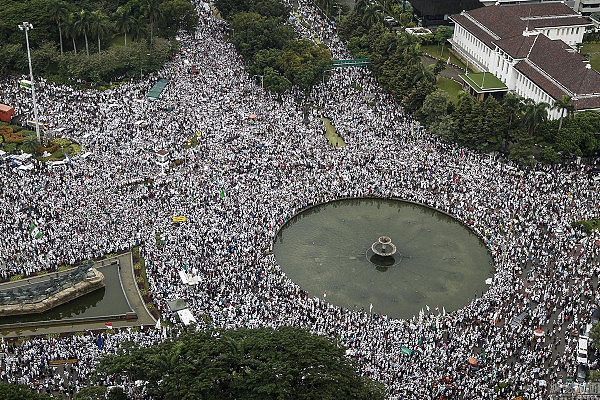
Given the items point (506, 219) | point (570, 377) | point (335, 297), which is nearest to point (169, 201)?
point (335, 297)

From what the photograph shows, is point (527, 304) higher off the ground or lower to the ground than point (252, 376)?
lower

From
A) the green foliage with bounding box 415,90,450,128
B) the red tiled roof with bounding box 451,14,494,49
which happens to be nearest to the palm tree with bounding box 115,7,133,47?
the green foliage with bounding box 415,90,450,128

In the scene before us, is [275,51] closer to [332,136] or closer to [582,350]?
[332,136]

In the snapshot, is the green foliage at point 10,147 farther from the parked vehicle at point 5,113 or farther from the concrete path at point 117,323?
the concrete path at point 117,323

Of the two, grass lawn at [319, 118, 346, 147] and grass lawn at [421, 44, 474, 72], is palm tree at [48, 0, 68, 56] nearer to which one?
grass lawn at [319, 118, 346, 147]

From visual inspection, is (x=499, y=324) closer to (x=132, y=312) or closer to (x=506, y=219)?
(x=506, y=219)

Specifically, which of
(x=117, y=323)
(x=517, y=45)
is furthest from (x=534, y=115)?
(x=117, y=323)
